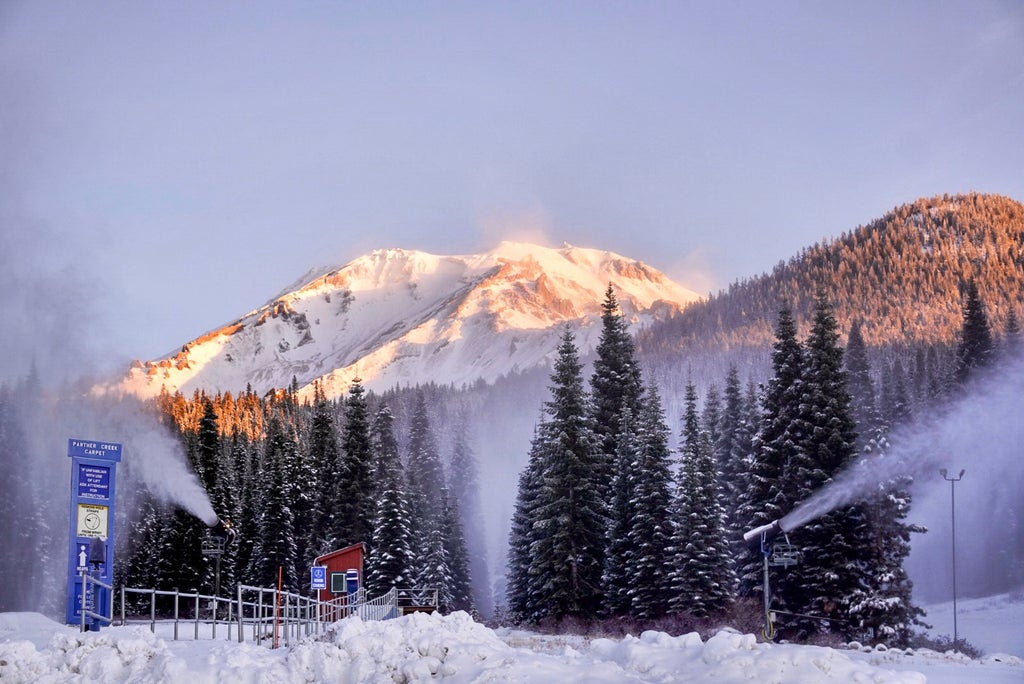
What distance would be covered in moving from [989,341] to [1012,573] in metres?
16.1

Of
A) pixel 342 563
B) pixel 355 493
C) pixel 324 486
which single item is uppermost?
pixel 324 486

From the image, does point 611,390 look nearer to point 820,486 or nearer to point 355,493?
point 355,493

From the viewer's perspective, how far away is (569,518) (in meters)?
48.9

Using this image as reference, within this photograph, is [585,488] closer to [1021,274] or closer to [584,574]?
[584,574]

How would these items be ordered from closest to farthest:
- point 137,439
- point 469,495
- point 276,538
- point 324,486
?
A: point 276,538 < point 324,486 < point 137,439 < point 469,495

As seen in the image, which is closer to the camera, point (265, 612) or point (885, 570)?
point (265, 612)

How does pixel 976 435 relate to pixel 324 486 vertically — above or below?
above

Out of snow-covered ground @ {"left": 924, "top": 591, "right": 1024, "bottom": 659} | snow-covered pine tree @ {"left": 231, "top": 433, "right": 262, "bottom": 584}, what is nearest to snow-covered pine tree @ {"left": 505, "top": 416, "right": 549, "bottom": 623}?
snow-covered pine tree @ {"left": 231, "top": 433, "right": 262, "bottom": 584}

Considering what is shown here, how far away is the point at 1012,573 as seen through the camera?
72438 mm

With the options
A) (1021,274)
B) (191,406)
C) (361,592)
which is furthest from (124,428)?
(1021,274)

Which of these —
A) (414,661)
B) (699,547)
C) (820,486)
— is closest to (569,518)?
(699,547)

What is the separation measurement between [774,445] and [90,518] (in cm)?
2664

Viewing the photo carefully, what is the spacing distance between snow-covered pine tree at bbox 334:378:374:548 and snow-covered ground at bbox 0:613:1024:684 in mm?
41557

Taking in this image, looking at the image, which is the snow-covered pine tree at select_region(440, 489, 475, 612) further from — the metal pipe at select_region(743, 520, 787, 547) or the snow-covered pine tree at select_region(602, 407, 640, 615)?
the metal pipe at select_region(743, 520, 787, 547)
